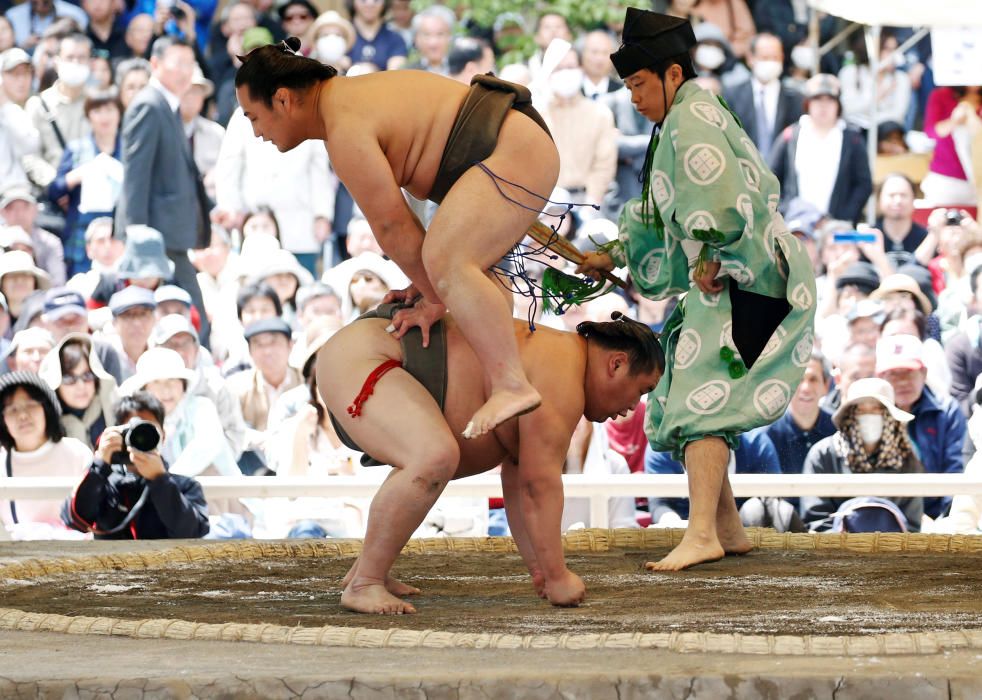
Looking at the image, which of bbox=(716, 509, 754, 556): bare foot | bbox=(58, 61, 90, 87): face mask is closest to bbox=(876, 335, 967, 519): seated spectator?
bbox=(716, 509, 754, 556): bare foot

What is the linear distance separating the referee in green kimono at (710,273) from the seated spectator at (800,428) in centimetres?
168

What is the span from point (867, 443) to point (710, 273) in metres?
1.65

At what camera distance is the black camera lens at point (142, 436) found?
3.82 meters

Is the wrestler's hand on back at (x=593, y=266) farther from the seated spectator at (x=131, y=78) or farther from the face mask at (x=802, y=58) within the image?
the face mask at (x=802, y=58)

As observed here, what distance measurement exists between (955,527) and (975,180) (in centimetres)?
275

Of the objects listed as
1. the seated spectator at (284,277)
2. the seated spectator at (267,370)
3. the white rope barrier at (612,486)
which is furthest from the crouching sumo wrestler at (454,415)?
the seated spectator at (284,277)

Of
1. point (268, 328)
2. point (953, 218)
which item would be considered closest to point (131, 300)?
point (268, 328)

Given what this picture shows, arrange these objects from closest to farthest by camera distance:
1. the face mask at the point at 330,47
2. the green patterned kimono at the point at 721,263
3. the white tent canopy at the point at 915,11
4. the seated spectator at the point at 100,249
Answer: the green patterned kimono at the point at 721,263, the white tent canopy at the point at 915,11, the seated spectator at the point at 100,249, the face mask at the point at 330,47

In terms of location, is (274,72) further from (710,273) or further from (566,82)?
(566,82)

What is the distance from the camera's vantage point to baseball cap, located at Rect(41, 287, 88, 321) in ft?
18.3

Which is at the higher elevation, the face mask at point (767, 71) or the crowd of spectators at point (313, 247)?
the face mask at point (767, 71)

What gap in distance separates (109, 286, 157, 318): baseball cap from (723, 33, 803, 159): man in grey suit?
8.91 feet

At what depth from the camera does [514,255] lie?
2.86 metres

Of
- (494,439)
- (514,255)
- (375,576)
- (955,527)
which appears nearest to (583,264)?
(514,255)
